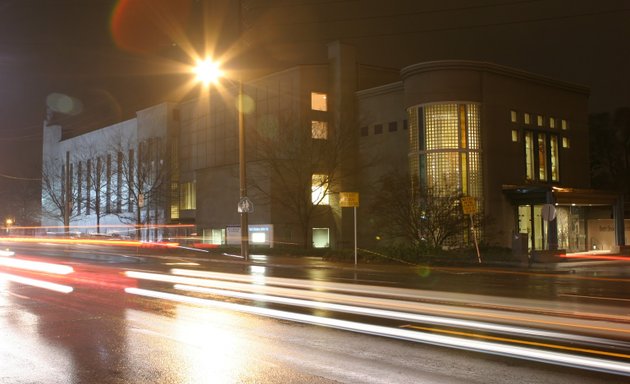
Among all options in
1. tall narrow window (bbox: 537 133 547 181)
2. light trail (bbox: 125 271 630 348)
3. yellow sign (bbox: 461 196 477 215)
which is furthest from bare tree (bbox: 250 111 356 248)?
light trail (bbox: 125 271 630 348)

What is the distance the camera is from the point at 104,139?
253 feet

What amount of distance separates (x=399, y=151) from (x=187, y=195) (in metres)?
28.3

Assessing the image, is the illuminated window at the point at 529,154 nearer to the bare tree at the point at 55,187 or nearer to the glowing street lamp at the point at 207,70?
the glowing street lamp at the point at 207,70

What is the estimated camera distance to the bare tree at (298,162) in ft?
121

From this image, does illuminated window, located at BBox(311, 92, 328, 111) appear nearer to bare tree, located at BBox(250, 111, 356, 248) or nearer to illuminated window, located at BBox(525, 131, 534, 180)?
bare tree, located at BBox(250, 111, 356, 248)

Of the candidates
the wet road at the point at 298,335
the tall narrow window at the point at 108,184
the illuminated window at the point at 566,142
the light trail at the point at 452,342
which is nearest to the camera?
the wet road at the point at 298,335

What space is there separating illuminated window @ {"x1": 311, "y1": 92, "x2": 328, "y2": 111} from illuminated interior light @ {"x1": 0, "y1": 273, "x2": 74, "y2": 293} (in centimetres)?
3143

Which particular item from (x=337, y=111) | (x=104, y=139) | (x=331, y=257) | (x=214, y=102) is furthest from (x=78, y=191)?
(x=331, y=257)

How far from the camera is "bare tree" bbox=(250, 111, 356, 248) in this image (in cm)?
3700

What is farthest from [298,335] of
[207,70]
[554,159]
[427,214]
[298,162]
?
[554,159]

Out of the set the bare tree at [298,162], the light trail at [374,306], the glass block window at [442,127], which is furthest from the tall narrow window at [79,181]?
the light trail at [374,306]

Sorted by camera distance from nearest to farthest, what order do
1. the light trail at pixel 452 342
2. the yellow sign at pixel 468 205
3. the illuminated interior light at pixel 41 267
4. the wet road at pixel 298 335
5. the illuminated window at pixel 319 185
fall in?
the wet road at pixel 298 335, the light trail at pixel 452 342, the illuminated interior light at pixel 41 267, the yellow sign at pixel 468 205, the illuminated window at pixel 319 185

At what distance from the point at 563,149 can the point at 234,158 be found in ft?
90.7

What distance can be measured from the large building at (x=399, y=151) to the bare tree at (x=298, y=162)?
11cm
